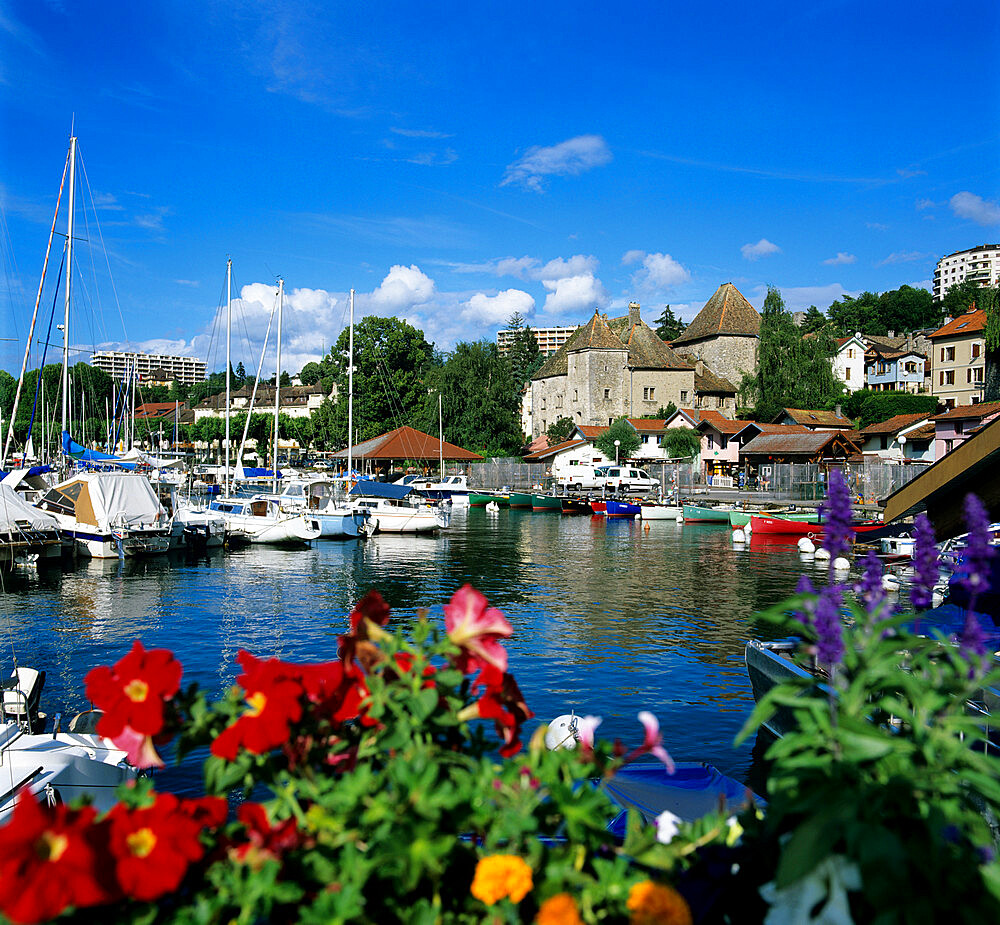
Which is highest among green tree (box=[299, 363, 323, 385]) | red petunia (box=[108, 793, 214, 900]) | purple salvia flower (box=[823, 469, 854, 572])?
green tree (box=[299, 363, 323, 385])

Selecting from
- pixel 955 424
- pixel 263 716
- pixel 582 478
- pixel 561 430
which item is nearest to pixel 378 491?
pixel 582 478

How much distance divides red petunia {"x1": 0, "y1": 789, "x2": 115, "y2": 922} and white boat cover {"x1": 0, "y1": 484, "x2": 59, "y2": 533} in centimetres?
2575

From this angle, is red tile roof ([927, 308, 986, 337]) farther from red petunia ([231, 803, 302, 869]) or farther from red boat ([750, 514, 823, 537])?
red petunia ([231, 803, 302, 869])

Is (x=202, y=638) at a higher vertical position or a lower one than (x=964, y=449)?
lower

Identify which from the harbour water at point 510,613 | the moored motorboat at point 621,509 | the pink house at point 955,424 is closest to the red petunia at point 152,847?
the harbour water at point 510,613

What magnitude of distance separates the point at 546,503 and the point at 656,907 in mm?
56972

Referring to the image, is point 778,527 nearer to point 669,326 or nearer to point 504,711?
point 504,711

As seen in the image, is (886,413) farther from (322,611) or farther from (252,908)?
(252,908)

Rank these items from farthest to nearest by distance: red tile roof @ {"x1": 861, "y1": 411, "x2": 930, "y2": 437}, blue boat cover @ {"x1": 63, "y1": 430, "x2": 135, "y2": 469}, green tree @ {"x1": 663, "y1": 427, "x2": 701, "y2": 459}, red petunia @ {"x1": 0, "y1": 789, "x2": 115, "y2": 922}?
1. green tree @ {"x1": 663, "y1": 427, "x2": 701, "y2": 459}
2. red tile roof @ {"x1": 861, "y1": 411, "x2": 930, "y2": 437}
3. blue boat cover @ {"x1": 63, "y1": 430, "x2": 135, "y2": 469}
4. red petunia @ {"x1": 0, "y1": 789, "x2": 115, "y2": 922}

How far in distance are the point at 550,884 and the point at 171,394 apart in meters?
199

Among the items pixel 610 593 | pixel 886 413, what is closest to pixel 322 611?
pixel 610 593

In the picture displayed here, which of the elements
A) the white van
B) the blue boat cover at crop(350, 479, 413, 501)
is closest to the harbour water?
the blue boat cover at crop(350, 479, 413, 501)

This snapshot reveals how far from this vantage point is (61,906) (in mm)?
1492

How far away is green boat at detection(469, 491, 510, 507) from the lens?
6069 centimetres
